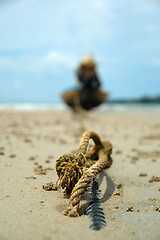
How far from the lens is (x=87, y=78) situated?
9695mm

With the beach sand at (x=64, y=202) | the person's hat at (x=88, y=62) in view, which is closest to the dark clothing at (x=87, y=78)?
the person's hat at (x=88, y=62)

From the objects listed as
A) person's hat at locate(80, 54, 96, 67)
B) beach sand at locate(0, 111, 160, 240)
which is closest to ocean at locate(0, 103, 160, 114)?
person's hat at locate(80, 54, 96, 67)

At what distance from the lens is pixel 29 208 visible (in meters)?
1.83

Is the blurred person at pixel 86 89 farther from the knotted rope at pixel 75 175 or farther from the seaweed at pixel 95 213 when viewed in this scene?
the seaweed at pixel 95 213

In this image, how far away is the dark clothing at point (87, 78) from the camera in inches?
Answer: 382

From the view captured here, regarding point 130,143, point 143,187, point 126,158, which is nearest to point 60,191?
point 143,187

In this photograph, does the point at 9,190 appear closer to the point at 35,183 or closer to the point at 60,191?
the point at 35,183

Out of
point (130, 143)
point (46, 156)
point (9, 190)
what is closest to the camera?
point (9, 190)

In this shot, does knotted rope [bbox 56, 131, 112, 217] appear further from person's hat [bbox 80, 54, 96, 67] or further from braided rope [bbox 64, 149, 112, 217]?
person's hat [bbox 80, 54, 96, 67]

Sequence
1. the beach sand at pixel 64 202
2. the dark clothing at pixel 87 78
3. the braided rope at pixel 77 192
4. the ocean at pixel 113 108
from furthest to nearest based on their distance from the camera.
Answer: the ocean at pixel 113 108, the dark clothing at pixel 87 78, the braided rope at pixel 77 192, the beach sand at pixel 64 202

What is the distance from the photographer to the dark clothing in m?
9.70

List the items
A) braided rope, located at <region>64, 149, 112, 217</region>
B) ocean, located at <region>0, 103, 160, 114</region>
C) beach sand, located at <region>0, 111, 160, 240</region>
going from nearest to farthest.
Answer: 1. beach sand, located at <region>0, 111, 160, 240</region>
2. braided rope, located at <region>64, 149, 112, 217</region>
3. ocean, located at <region>0, 103, 160, 114</region>

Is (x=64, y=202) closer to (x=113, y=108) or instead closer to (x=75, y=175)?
(x=75, y=175)

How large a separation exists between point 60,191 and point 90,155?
0.67 meters
